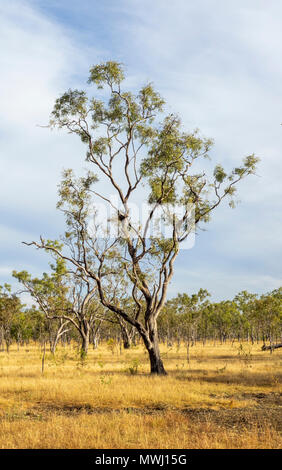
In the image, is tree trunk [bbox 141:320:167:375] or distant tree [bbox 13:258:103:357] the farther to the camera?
distant tree [bbox 13:258:103:357]

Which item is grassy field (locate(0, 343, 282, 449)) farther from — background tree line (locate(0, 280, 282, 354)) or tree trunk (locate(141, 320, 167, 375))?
background tree line (locate(0, 280, 282, 354))

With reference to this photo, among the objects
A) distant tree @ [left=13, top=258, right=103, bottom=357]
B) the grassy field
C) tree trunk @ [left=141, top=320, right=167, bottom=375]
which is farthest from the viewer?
distant tree @ [left=13, top=258, right=103, bottom=357]

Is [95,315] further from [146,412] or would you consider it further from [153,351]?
[146,412]

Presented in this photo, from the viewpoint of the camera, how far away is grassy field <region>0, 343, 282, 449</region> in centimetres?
884

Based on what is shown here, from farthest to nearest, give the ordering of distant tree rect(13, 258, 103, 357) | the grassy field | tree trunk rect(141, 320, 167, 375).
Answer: distant tree rect(13, 258, 103, 357) < tree trunk rect(141, 320, 167, 375) < the grassy field

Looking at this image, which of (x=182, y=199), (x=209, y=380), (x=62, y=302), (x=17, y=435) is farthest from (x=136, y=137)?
(x=62, y=302)

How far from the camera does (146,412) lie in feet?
43.8

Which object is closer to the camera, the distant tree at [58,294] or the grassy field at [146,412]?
the grassy field at [146,412]

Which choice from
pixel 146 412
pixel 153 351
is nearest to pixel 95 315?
pixel 153 351

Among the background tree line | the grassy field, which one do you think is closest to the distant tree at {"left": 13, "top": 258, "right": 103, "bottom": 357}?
the background tree line

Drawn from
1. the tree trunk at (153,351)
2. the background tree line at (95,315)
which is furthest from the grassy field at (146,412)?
the background tree line at (95,315)

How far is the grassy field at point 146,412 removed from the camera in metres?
8.84

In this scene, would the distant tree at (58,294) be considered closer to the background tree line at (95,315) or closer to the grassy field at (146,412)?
the background tree line at (95,315)
